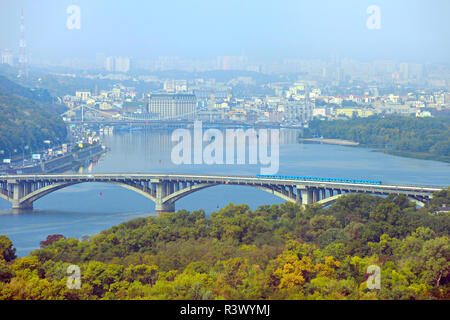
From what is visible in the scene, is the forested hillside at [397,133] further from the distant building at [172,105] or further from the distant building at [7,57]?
the distant building at [7,57]

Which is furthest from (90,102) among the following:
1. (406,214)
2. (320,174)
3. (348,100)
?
(406,214)

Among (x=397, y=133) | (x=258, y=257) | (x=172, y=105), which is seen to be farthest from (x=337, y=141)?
(x=258, y=257)

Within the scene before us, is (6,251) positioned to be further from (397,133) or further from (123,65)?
(123,65)

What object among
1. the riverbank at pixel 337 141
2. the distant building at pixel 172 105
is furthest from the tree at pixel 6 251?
the distant building at pixel 172 105

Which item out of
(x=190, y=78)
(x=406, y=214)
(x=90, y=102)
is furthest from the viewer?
(x=190, y=78)

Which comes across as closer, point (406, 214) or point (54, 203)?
point (406, 214)

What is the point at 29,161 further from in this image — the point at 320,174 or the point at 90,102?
the point at 90,102
